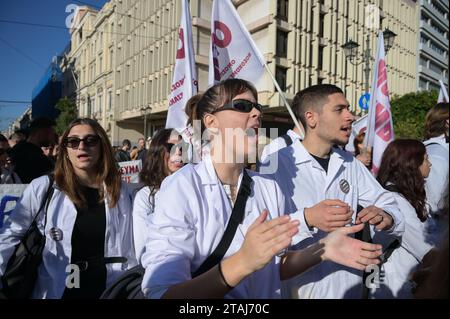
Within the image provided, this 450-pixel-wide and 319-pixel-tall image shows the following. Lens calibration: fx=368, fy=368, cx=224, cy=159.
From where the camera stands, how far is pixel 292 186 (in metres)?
2.43

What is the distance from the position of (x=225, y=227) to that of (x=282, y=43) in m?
25.3

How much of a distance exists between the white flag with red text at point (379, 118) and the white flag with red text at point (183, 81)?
2411 mm

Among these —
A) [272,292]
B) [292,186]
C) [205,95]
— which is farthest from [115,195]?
[272,292]

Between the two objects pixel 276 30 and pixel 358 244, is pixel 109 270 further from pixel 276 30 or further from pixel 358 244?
pixel 276 30

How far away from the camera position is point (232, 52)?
441cm

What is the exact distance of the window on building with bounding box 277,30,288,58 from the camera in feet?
81.8

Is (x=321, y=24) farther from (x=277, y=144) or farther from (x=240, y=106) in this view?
(x=240, y=106)

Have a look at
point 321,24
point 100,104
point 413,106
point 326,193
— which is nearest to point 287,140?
point 326,193

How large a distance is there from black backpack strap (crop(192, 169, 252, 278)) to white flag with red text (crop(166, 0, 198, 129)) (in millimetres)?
3010

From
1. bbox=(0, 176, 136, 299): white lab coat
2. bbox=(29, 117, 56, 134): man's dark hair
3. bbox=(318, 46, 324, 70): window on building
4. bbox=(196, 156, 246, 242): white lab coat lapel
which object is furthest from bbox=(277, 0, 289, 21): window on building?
bbox=(196, 156, 246, 242): white lab coat lapel

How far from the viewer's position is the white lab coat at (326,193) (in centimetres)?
226

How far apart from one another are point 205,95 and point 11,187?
237cm

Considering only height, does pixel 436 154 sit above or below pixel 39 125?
below
